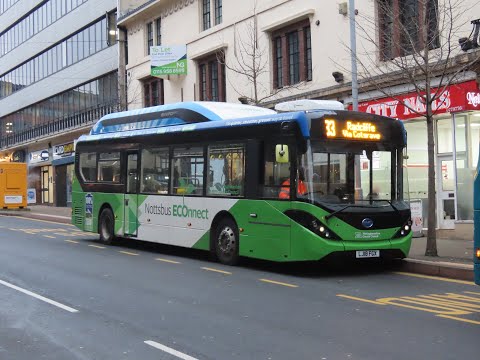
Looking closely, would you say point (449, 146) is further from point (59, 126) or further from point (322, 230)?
point (59, 126)

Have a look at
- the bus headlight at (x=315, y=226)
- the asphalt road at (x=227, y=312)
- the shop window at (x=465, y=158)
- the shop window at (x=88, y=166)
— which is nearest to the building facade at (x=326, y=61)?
the shop window at (x=465, y=158)

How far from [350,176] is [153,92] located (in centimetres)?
2159

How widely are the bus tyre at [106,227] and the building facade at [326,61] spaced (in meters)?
6.68

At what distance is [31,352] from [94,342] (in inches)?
25.4

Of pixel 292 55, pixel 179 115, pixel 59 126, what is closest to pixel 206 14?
pixel 292 55

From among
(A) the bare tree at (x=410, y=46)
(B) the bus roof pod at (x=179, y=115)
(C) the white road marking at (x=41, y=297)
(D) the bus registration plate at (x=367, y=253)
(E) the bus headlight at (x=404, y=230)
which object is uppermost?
(A) the bare tree at (x=410, y=46)

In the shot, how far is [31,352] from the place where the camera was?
6.02 m

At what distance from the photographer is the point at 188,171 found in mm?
13625

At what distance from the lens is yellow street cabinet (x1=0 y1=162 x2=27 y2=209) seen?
37969 mm

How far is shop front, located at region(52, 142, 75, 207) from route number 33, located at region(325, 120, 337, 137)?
113 feet

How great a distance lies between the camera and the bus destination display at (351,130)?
1102cm

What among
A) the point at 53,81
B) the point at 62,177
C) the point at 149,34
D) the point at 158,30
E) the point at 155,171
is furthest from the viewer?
the point at 53,81

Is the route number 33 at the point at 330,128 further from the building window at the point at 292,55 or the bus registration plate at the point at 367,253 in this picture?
the building window at the point at 292,55

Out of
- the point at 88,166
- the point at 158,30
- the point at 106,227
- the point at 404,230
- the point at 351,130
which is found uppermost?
the point at 158,30
